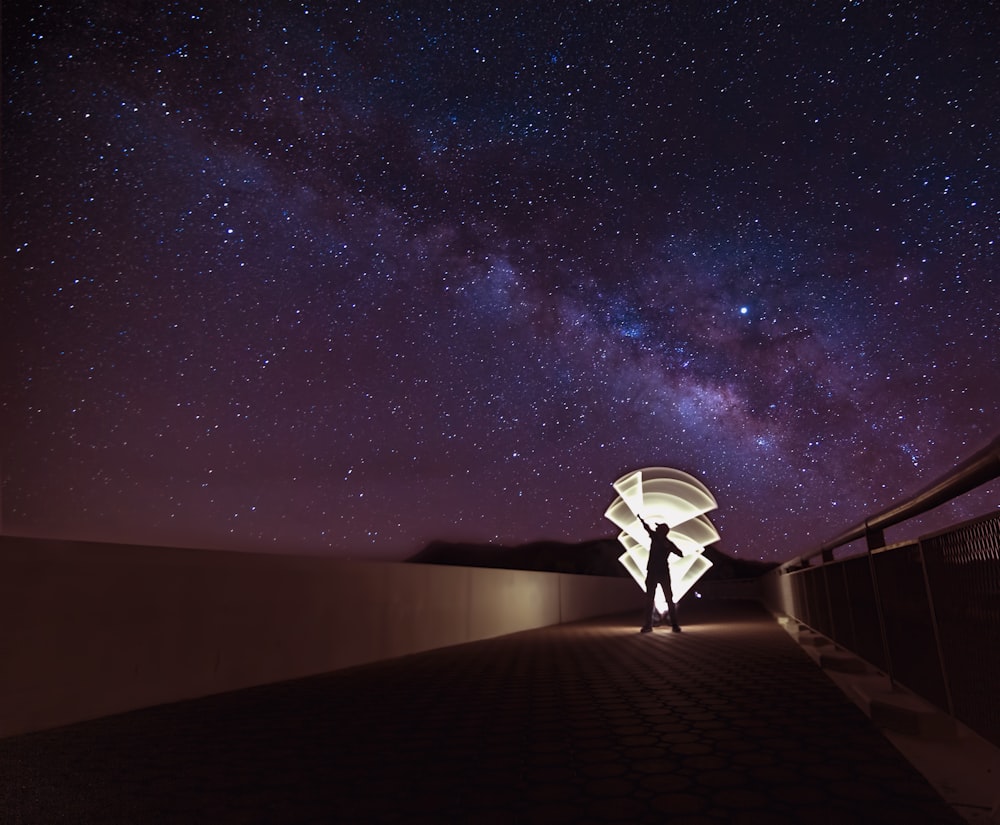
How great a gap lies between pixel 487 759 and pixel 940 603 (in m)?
2.19

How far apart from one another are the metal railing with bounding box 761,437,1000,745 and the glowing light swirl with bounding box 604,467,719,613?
33.9 ft

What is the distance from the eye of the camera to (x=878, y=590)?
3.94m

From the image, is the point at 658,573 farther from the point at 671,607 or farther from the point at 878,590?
the point at 878,590

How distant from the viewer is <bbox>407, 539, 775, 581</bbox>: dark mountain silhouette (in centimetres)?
9488

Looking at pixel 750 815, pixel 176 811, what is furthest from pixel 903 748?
pixel 176 811

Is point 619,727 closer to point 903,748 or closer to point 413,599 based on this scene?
point 903,748

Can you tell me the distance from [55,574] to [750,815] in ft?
14.1

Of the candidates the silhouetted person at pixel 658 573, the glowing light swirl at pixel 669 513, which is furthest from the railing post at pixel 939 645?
the glowing light swirl at pixel 669 513

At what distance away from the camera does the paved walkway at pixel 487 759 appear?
2.34 meters

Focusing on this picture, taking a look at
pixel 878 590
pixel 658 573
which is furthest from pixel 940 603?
pixel 658 573

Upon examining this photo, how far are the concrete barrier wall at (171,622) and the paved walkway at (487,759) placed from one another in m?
0.26

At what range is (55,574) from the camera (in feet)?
13.5

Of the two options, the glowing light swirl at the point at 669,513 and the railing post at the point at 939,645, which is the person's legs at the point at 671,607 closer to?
the glowing light swirl at the point at 669,513

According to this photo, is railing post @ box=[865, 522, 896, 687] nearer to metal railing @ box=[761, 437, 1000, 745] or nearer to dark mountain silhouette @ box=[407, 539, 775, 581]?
metal railing @ box=[761, 437, 1000, 745]
